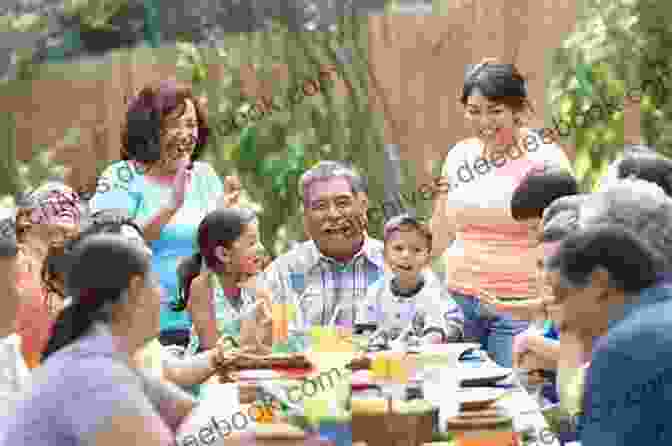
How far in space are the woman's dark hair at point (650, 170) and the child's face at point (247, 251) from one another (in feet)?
4.10

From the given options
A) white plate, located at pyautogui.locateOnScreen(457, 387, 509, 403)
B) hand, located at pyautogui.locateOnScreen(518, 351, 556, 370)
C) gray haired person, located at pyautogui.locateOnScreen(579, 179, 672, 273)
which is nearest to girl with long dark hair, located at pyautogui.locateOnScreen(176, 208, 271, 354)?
hand, located at pyautogui.locateOnScreen(518, 351, 556, 370)

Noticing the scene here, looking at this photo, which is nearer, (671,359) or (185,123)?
(671,359)

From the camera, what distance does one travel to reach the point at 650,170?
19.0ft

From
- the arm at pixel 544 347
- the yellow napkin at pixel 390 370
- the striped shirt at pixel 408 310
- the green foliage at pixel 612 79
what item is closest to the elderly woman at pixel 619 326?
the yellow napkin at pixel 390 370

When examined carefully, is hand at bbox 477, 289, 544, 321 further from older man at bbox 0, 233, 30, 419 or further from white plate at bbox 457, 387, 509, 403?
older man at bbox 0, 233, 30, 419

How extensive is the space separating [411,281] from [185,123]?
101 cm

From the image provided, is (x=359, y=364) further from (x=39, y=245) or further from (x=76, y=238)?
(x=39, y=245)

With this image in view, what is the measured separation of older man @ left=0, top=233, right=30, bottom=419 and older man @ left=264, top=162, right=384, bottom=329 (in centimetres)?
141

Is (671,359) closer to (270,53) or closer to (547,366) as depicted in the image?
(547,366)

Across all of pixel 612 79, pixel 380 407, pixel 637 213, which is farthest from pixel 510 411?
pixel 612 79

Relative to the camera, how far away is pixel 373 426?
4.34 meters

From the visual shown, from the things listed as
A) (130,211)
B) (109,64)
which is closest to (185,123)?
(130,211)

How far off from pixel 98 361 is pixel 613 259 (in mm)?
1126

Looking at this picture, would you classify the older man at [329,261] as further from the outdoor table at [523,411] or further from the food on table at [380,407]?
the food on table at [380,407]
